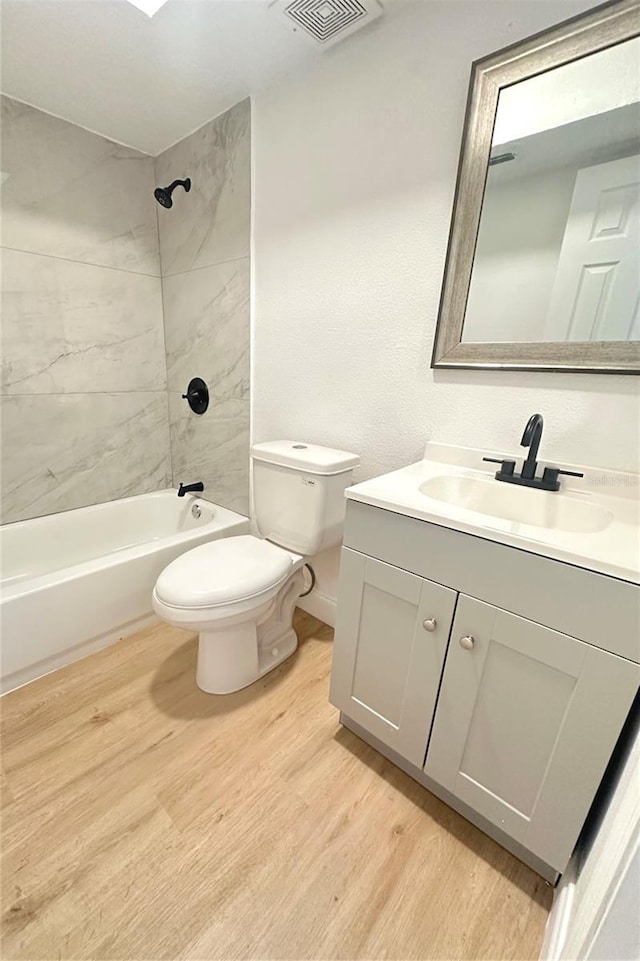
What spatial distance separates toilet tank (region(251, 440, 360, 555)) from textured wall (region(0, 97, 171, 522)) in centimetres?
108

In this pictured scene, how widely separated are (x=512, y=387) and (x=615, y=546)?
0.54m

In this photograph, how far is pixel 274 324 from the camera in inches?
63.4

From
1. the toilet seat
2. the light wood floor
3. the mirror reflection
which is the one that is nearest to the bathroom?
the light wood floor

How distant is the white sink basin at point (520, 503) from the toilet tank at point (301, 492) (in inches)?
14.7

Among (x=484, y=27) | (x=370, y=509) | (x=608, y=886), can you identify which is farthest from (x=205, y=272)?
(x=608, y=886)

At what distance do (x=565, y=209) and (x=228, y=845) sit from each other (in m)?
1.79

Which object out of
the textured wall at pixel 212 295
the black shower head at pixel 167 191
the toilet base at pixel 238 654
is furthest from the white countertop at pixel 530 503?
the black shower head at pixel 167 191

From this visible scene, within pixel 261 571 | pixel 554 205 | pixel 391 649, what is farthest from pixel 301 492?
pixel 554 205

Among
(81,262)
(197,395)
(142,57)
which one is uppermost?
(142,57)

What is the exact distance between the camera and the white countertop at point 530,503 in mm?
691

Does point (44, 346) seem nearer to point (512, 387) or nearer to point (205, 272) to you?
point (205, 272)

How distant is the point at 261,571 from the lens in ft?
4.22

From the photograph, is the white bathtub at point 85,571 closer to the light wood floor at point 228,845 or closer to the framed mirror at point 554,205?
the light wood floor at point 228,845

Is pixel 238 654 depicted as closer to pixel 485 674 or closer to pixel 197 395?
pixel 485 674
